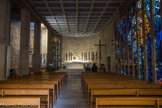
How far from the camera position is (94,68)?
18031mm

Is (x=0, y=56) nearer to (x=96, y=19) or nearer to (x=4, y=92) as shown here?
(x=4, y=92)

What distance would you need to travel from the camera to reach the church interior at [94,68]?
12.9 ft

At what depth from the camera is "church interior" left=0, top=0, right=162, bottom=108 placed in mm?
3922

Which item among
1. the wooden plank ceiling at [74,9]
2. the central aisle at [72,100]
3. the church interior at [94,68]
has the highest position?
the wooden plank ceiling at [74,9]

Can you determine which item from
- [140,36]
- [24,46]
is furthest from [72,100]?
[24,46]

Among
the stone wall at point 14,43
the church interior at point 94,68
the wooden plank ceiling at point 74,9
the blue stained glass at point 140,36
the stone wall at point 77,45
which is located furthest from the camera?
the stone wall at point 77,45

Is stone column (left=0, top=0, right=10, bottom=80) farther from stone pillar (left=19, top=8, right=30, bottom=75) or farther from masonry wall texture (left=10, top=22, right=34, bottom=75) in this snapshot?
masonry wall texture (left=10, top=22, right=34, bottom=75)

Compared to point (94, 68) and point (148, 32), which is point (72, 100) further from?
point (94, 68)

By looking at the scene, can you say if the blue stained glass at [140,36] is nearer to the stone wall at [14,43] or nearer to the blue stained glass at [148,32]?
the blue stained glass at [148,32]

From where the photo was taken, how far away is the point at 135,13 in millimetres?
10898

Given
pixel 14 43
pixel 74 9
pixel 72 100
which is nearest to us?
pixel 72 100

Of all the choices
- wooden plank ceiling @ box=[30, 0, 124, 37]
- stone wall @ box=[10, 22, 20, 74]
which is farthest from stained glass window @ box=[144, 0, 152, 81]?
stone wall @ box=[10, 22, 20, 74]

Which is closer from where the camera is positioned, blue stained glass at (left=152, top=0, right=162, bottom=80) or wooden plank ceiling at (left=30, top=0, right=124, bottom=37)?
blue stained glass at (left=152, top=0, right=162, bottom=80)

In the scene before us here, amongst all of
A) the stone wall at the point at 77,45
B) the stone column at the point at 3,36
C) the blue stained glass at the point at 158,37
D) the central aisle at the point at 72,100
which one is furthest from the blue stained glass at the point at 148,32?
the stone wall at the point at 77,45
